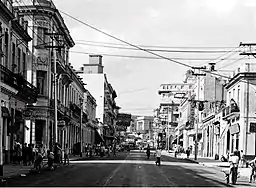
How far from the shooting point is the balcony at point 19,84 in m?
36.6

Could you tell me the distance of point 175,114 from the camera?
162625 mm

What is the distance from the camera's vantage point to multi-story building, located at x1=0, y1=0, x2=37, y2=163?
3691 cm

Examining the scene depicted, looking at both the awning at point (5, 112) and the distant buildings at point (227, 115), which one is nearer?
the awning at point (5, 112)

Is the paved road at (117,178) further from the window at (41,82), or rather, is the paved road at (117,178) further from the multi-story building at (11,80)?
the window at (41,82)

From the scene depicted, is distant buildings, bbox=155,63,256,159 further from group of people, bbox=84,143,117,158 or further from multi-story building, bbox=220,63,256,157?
group of people, bbox=84,143,117,158

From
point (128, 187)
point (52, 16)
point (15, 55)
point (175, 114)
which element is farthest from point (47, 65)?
point (175, 114)

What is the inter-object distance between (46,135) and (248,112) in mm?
21236

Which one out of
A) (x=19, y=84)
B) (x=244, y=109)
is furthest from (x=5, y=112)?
(x=244, y=109)

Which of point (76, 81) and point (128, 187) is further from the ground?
point (76, 81)

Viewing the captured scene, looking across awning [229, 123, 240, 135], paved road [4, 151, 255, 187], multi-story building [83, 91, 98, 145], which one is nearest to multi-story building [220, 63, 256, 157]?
awning [229, 123, 240, 135]

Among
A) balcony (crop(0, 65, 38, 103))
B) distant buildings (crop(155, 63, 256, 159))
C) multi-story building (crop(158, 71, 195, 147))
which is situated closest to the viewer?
balcony (crop(0, 65, 38, 103))

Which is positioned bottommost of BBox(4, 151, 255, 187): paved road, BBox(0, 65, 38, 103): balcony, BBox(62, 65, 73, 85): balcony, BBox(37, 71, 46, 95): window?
BBox(4, 151, 255, 187): paved road

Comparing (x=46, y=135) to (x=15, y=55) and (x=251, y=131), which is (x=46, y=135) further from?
(x=251, y=131)

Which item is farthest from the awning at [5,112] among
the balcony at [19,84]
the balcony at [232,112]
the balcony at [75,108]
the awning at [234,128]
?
the balcony at [75,108]
